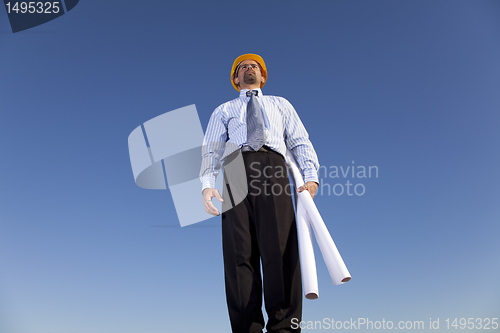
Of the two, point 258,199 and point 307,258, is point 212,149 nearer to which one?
point 258,199

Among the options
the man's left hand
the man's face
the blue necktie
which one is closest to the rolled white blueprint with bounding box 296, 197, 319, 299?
the man's left hand

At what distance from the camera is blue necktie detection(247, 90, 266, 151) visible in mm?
3524

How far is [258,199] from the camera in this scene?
3.37m

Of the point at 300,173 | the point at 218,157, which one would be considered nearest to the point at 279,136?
the point at 300,173

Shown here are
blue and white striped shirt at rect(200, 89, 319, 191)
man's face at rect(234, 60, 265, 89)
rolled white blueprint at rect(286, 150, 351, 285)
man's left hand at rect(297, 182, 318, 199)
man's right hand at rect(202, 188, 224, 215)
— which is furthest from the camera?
man's face at rect(234, 60, 265, 89)

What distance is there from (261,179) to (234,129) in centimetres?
75

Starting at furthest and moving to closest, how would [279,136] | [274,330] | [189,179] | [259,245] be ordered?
[189,179], [279,136], [259,245], [274,330]

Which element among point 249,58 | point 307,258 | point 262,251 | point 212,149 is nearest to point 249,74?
point 249,58

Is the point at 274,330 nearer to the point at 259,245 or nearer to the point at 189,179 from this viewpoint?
the point at 259,245

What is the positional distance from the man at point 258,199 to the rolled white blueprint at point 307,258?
93 millimetres

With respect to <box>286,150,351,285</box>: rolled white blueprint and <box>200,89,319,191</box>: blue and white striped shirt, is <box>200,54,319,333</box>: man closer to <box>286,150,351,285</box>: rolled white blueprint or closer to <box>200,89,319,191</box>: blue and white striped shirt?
<box>200,89,319,191</box>: blue and white striped shirt

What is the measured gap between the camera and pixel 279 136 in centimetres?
375

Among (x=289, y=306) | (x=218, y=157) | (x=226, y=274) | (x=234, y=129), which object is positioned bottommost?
(x=289, y=306)

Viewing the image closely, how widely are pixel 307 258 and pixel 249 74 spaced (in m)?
2.34
